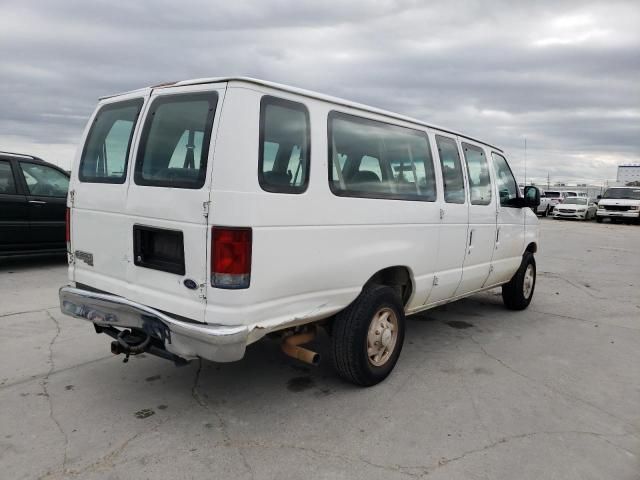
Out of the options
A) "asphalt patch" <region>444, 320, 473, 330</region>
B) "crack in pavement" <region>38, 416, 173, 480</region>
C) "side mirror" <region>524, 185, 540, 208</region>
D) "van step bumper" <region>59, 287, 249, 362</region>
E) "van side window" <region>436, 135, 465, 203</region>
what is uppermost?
"van side window" <region>436, 135, 465, 203</region>

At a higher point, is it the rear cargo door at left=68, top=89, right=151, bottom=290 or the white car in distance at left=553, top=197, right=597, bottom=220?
the rear cargo door at left=68, top=89, right=151, bottom=290

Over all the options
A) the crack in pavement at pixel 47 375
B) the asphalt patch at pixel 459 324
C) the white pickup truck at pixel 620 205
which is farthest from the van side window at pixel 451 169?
the white pickup truck at pixel 620 205

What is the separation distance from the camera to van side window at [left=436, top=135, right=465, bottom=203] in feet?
14.9

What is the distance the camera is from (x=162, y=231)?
3.12m

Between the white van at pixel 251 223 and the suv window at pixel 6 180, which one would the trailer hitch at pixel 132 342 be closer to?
the white van at pixel 251 223

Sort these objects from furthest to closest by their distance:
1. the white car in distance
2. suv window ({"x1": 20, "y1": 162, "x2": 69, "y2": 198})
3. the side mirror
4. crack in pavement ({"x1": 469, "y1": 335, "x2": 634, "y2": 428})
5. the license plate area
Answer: the white car in distance → suv window ({"x1": 20, "y1": 162, "x2": 69, "y2": 198}) → the side mirror → crack in pavement ({"x1": 469, "y1": 335, "x2": 634, "y2": 428}) → the license plate area

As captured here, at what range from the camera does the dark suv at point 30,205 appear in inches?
296

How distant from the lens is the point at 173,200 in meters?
3.01

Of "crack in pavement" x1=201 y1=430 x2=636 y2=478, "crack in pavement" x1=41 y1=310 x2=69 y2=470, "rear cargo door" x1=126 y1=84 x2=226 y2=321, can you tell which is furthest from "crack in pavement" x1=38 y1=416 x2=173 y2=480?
"rear cargo door" x1=126 y1=84 x2=226 y2=321

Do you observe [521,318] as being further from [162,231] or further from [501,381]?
[162,231]

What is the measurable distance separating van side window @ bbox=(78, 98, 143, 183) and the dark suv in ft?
15.2

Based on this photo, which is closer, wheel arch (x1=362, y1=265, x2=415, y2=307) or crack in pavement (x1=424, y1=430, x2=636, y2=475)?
crack in pavement (x1=424, y1=430, x2=636, y2=475)

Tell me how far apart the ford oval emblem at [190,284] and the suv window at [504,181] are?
3.77m

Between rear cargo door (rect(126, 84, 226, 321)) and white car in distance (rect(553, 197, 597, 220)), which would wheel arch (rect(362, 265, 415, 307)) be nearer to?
rear cargo door (rect(126, 84, 226, 321))
